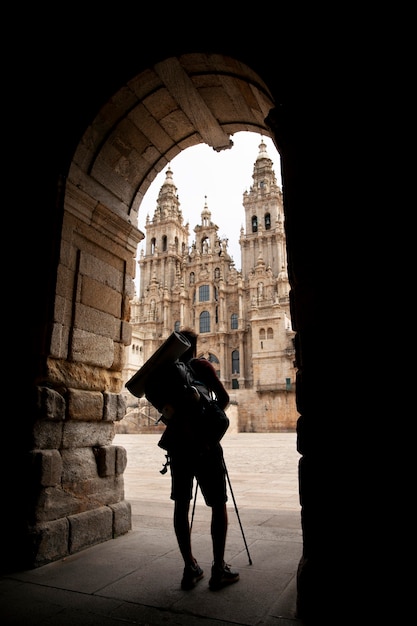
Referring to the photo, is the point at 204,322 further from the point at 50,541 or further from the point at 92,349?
the point at 50,541

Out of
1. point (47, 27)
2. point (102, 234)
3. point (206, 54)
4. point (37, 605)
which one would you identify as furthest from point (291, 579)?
point (47, 27)

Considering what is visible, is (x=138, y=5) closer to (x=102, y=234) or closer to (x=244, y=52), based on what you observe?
(x=244, y=52)

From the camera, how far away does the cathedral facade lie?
38.1m

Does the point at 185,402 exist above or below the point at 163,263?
below

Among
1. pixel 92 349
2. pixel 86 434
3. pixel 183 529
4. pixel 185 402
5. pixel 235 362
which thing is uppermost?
pixel 235 362

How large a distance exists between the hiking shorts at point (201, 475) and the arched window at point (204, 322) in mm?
43939

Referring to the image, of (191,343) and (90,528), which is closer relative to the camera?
Result: (191,343)

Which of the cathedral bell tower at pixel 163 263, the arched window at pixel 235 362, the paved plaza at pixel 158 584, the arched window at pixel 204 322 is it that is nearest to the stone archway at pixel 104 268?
the paved plaza at pixel 158 584

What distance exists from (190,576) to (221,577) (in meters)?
0.19

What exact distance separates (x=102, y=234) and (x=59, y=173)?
73cm

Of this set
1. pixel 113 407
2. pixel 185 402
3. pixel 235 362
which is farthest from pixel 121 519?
pixel 235 362

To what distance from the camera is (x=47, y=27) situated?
4.02m

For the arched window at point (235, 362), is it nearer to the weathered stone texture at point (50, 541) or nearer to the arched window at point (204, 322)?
the arched window at point (204, 322)

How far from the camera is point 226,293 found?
156 feet
